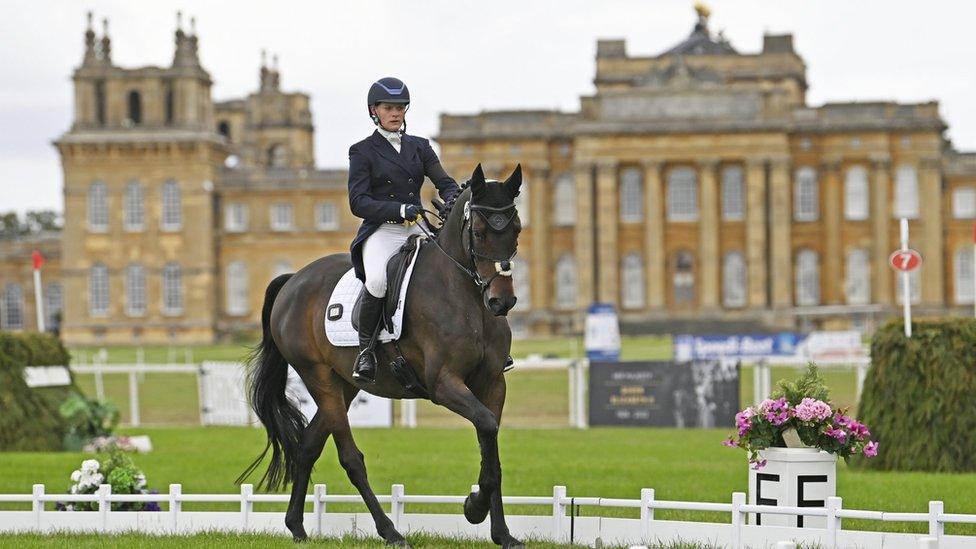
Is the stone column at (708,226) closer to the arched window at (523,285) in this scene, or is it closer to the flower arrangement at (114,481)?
the arched window at (523,285)

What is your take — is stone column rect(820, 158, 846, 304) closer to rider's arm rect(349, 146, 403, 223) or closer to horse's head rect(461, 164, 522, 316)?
rider's arm rect(349, 146, 403, 223)

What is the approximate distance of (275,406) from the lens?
14602mm

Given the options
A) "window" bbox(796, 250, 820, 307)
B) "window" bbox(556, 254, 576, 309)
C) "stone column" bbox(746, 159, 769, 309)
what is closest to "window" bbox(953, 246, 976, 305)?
"window" bbox(796, 250, 820, 307)

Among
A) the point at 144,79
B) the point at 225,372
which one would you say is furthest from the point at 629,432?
the point at 144,79

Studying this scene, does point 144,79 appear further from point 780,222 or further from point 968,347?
point 968,347

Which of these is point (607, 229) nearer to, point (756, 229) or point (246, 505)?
point (756, 229)

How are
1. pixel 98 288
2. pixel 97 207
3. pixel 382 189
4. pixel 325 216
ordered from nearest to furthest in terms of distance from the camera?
pixel 382 189 → pixel 97 207 → pixel 98 288 → pixel 325 216

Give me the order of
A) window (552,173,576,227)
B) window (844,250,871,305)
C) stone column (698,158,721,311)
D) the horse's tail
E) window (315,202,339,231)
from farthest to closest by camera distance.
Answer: window (315,202,339,231)
window (552,173,576,227)
window (844,250,871,305)
stone column (698,158,721,311)
the horse's tail

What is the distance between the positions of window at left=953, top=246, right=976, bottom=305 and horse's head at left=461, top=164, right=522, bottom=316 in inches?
3243

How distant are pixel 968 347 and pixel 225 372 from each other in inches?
751

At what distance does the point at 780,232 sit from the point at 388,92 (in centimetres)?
7791

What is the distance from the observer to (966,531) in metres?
14.4

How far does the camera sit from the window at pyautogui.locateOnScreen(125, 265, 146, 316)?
9756 cm

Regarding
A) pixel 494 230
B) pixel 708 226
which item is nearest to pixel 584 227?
pixel 708 226
